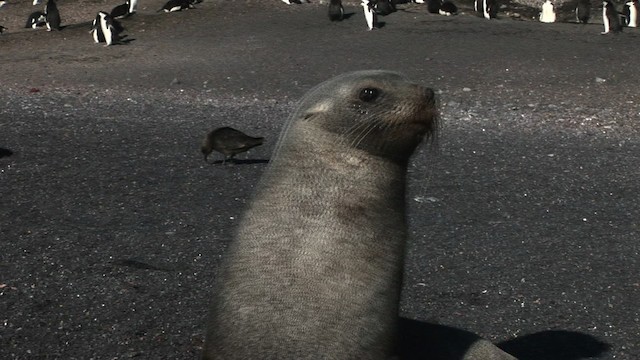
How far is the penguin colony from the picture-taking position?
648 inches

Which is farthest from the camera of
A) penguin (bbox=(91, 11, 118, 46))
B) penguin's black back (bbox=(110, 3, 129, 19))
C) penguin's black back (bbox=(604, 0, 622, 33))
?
penguin's black back (bbox=(110, 3, 129, 19))

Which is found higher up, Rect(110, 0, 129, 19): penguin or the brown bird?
the brown bird

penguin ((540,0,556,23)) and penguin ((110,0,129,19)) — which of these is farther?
penguin ((540,0,556,23))

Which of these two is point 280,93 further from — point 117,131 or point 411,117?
point 411,117

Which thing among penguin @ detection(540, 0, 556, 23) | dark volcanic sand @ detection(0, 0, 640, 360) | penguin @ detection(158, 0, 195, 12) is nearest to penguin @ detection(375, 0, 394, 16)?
→ dark volcanic sand @ detection(0, 0, 640, 360)

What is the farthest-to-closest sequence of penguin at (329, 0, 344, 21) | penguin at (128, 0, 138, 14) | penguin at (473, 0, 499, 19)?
penguin at (128, 0, 138, 14), penguin at (473, 0, 499, 19), penguin at (329, 0, 344, 21)

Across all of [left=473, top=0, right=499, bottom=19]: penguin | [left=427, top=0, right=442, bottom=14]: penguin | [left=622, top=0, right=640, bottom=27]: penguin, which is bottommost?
[left=622, top=0, right=640, bottom=27]: penguin

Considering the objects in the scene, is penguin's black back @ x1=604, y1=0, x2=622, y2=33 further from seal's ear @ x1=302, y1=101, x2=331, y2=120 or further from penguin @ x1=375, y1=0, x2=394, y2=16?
seal's ear @ x1=302, y1=101, x2=331, y2=120

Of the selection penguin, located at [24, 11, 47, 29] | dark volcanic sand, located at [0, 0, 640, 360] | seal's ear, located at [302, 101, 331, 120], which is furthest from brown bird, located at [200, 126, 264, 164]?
penguin, located at [24, 11, 47, 29]

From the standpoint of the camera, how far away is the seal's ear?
13.9 feet

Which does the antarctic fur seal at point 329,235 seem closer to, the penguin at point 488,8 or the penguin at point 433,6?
the penguin at point 433,6

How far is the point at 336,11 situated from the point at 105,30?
3.59m

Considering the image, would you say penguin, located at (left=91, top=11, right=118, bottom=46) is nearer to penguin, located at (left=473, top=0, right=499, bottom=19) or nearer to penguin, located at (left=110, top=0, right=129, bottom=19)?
penguin, located at (left=110, top=0, right=129, bottom=19)

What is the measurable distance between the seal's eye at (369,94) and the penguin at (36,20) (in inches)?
603
